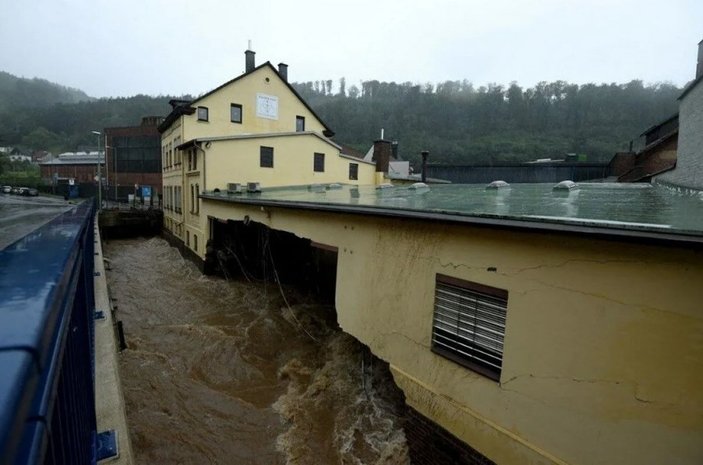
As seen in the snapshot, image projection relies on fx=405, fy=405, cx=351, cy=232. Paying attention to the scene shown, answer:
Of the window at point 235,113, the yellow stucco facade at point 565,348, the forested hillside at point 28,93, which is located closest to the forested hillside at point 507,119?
the window at point 235,113

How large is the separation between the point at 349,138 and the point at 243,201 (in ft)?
174

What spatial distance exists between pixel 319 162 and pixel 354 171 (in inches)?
119

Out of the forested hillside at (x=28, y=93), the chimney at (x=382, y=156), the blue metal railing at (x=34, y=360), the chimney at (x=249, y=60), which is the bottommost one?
the blue metal railing at (x=34, y=360)

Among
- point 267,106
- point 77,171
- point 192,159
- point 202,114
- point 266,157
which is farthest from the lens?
point 77,171

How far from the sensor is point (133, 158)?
48.7 metres

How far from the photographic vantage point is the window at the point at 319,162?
21.5 metres

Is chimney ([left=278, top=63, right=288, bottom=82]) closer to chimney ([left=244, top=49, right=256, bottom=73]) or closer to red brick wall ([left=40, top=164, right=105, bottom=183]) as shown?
chimney ([left=244, top=49, right=256, bottom=73])

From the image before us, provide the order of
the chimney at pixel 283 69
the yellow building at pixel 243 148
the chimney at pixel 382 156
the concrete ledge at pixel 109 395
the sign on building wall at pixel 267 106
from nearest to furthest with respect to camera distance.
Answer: the concrete ledge at pixel 109 395, the yellow building at pixel 243 148, the sign on building wall at pixel 267 106, the chimney at pixel 382 156, the chimney at pixel 283 69

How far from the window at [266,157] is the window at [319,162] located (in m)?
2.49

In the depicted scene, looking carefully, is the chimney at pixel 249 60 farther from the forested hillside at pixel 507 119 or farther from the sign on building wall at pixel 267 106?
the forested hillside at pixel 507 119

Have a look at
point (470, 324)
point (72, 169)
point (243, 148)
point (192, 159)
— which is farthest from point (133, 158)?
point (470, 324)

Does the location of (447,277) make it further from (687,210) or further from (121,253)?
(121,253)

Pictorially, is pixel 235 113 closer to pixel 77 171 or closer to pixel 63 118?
pixel 77 171

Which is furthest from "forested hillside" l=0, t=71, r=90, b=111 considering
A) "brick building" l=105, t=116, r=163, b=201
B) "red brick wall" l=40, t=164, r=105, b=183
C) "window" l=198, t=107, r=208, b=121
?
"window" l=198, t=107, r=208, b=121
